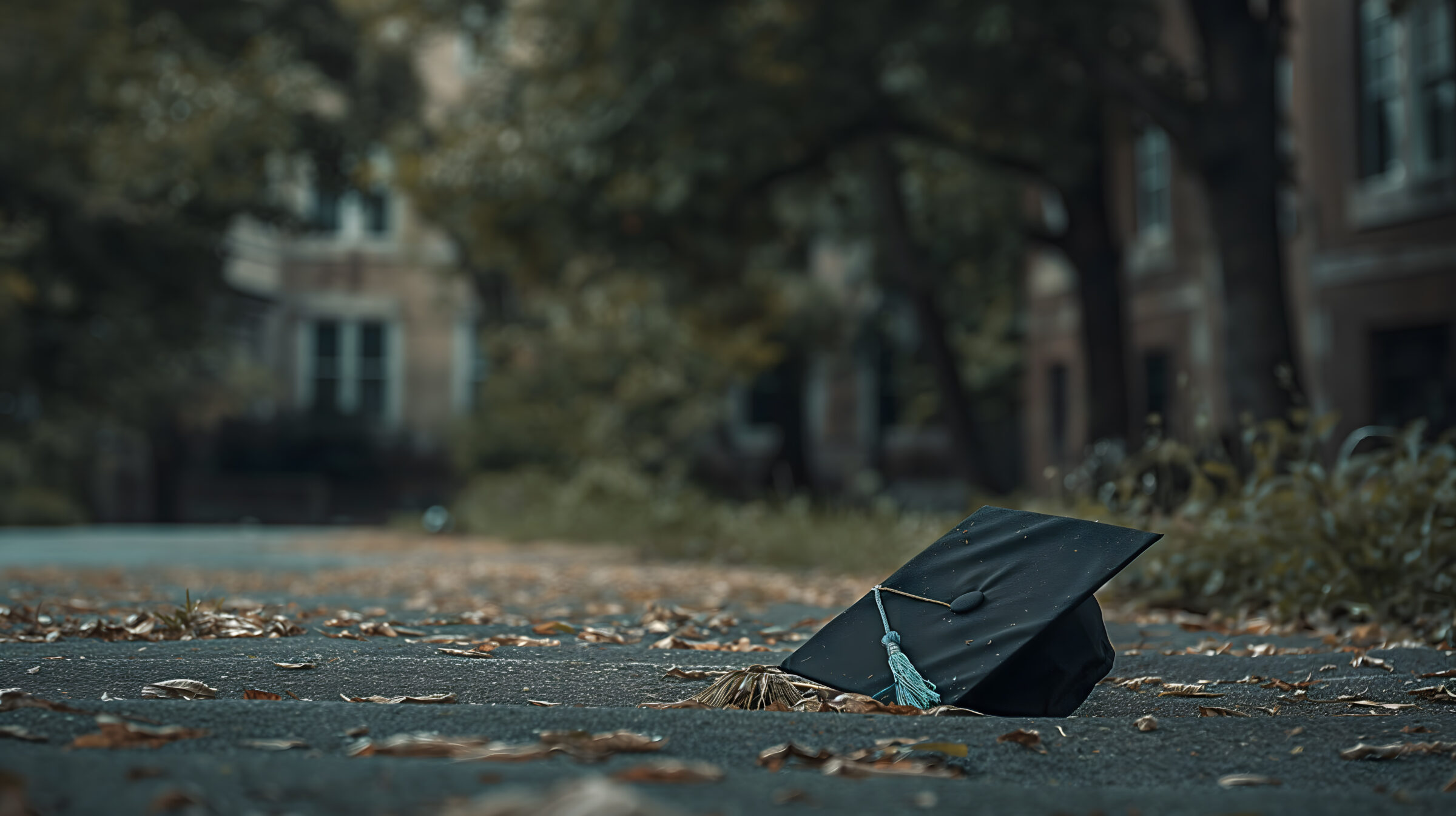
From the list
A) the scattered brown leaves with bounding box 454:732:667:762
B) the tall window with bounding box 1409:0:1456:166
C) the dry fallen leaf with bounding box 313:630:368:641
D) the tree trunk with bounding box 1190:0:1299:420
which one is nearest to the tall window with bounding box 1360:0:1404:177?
the tall window with bounding box 1409:0:1456:166

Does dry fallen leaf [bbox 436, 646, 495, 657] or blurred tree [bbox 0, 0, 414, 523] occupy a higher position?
blurred tree [bbox 0, 0, 414, 523]

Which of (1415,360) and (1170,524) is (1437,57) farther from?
(1170,524)

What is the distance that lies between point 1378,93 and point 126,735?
14.1 meters

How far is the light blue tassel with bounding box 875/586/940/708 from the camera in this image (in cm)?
367

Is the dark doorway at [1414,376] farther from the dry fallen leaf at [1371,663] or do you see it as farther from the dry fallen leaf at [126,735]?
the dry fallen leaf at [126,735]

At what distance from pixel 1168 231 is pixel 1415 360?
3.80 metres

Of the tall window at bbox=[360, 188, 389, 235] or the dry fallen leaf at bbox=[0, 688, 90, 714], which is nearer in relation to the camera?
the dry fallen leaf at bbox=[0, 688, 90, 714]

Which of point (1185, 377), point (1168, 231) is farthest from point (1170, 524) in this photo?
point (1168, 231)

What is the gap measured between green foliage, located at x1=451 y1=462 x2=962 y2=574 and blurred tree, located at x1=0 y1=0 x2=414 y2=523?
520 centimetres

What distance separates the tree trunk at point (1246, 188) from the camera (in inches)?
364

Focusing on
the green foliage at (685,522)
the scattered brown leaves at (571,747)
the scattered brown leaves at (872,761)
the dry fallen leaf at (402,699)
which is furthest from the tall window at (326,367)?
the scattered brown leaves at (872,761)

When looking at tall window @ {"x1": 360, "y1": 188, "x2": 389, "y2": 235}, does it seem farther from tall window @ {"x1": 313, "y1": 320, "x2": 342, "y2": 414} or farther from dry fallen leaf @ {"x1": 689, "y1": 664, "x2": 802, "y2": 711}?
dry fallen leaf @ {"x1": 689, "y1": 664, "x2": 802, "y2": 711}

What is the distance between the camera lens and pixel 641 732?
3148 mm

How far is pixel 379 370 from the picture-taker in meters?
31.2
